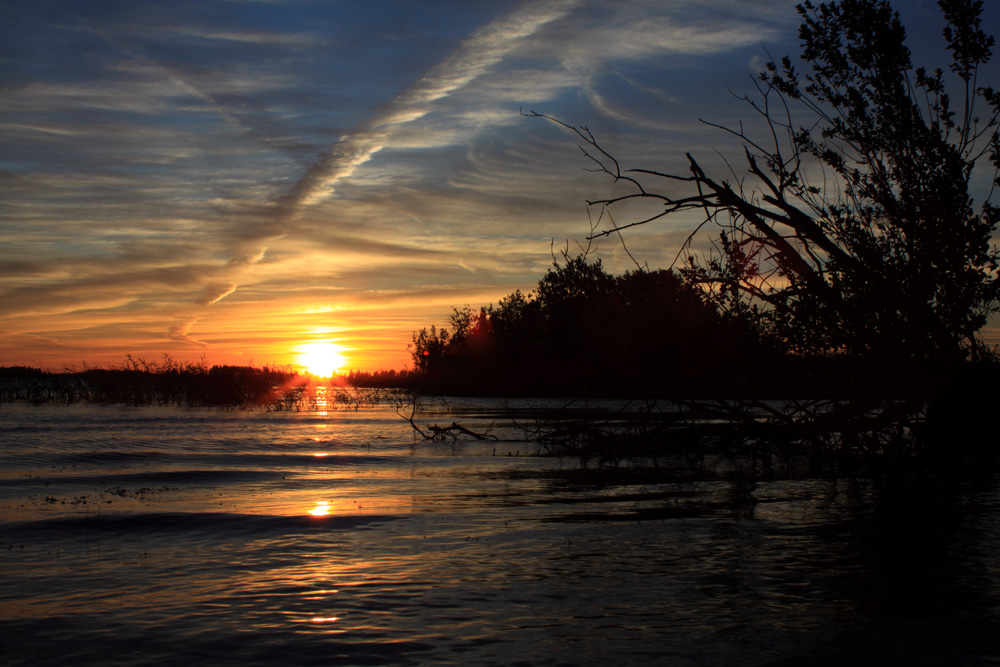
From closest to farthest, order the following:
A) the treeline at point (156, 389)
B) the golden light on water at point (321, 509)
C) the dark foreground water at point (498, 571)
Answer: the dark foreground water at point (498, 571)
the golden light on water at point (321, 509)
the treeline at point (156, 389)

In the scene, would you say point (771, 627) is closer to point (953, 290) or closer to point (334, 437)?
point (953, 290)

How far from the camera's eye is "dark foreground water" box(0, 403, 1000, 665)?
4113mm

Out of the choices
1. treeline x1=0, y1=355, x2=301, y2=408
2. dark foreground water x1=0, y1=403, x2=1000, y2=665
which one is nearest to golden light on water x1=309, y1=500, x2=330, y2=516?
dark foreground water x1=0, y1=403, x2=1000, y2=665

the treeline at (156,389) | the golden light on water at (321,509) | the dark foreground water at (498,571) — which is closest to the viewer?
the dark foreground water at (498,571)

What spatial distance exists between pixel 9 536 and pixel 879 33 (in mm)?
13306

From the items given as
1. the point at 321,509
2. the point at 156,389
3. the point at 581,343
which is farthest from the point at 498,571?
the point at 581,343

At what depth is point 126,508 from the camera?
8680 mm

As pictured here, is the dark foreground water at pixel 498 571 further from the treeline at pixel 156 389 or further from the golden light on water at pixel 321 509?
the treeline at pixel 156 389

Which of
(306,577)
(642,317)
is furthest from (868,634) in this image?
(642,317)

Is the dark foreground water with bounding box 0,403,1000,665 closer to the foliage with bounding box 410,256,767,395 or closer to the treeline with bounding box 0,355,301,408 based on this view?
the foliage with bounding box 410,256,767,395

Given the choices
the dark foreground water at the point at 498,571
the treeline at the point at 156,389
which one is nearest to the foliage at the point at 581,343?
the dark foreground water at the point at 498,571

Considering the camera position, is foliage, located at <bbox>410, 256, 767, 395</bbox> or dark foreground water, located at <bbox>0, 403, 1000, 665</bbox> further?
foliage, located at <bbox>410, 256, 767, 395</bbox>

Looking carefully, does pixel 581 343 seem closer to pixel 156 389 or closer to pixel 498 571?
pixel 156 389

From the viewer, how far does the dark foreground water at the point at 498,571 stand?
4.11 m
